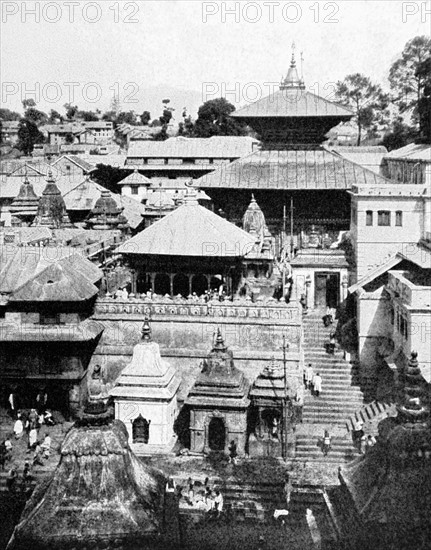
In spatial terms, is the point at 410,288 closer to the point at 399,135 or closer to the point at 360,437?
the point at 360,437

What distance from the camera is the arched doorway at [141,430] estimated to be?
70.0 ft

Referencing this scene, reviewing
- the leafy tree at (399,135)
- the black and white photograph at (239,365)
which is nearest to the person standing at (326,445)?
the black and white photograph at (239,365)

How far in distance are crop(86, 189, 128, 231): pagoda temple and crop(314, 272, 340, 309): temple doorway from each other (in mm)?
15531

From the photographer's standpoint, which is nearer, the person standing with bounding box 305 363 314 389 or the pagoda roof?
the person standing with bounding box 305 363 314 389

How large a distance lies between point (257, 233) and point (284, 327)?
852cm

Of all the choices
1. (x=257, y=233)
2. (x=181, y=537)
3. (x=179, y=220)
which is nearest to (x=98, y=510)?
(x=181, y=537)

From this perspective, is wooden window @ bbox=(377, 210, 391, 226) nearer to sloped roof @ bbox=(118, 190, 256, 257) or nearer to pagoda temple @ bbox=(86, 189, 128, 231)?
sloped roof @ bbox=(118, 190, 256, 257)

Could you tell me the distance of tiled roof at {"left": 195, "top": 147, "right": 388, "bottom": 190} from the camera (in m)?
33.7

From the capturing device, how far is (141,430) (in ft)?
70.2

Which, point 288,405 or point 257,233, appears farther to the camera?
point 257,233

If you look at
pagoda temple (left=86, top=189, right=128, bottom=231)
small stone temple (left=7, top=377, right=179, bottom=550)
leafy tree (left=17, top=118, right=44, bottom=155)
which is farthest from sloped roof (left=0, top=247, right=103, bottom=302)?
leafy tree (left=17, top=118, right=44, bottom=155)

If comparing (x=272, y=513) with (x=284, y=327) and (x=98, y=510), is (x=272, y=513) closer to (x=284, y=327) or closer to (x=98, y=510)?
(x=284, y=327)

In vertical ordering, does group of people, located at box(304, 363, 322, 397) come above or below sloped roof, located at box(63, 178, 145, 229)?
below

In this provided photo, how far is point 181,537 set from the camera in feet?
27.4
